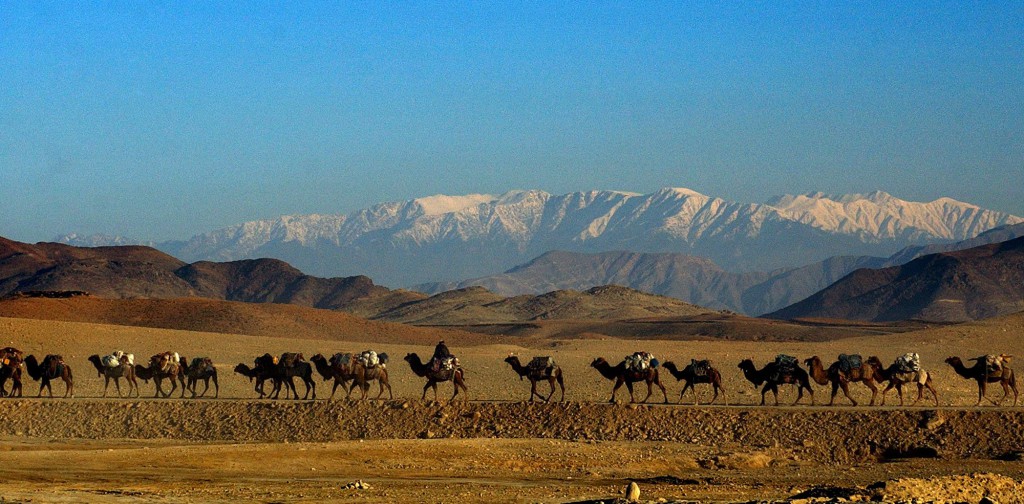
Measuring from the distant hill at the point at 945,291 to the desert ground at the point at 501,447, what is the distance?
409ft

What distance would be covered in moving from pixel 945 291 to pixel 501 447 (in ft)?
498

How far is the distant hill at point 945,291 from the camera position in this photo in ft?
536

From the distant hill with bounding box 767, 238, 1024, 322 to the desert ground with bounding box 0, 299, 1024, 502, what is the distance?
Result: 124745 millimetres

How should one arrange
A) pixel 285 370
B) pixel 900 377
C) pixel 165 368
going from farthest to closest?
pixel 165 368, pixel 285 370, pixel 900 377

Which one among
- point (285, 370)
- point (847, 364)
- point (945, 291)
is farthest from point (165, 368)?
point (945, 291)

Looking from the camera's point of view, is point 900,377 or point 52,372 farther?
point 52,372

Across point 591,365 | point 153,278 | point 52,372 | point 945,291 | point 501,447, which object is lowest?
point 501,447

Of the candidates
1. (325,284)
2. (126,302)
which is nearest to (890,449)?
(126,302)

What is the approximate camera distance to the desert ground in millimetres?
22516

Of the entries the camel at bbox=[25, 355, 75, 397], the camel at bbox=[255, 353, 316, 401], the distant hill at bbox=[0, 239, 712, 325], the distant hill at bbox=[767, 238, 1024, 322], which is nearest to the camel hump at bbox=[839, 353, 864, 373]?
the camel at bbox=[255, 353, 316, 401]

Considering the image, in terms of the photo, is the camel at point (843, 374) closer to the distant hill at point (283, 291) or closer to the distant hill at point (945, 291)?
the distant hill at point (283, 291)

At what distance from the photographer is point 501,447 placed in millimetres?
28344

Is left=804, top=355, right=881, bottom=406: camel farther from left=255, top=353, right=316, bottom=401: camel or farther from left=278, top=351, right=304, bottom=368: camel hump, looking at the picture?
left=278, top=351, right=304, bottom=368: camel hump

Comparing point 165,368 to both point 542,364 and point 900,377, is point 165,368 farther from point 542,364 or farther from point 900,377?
point 900,377
